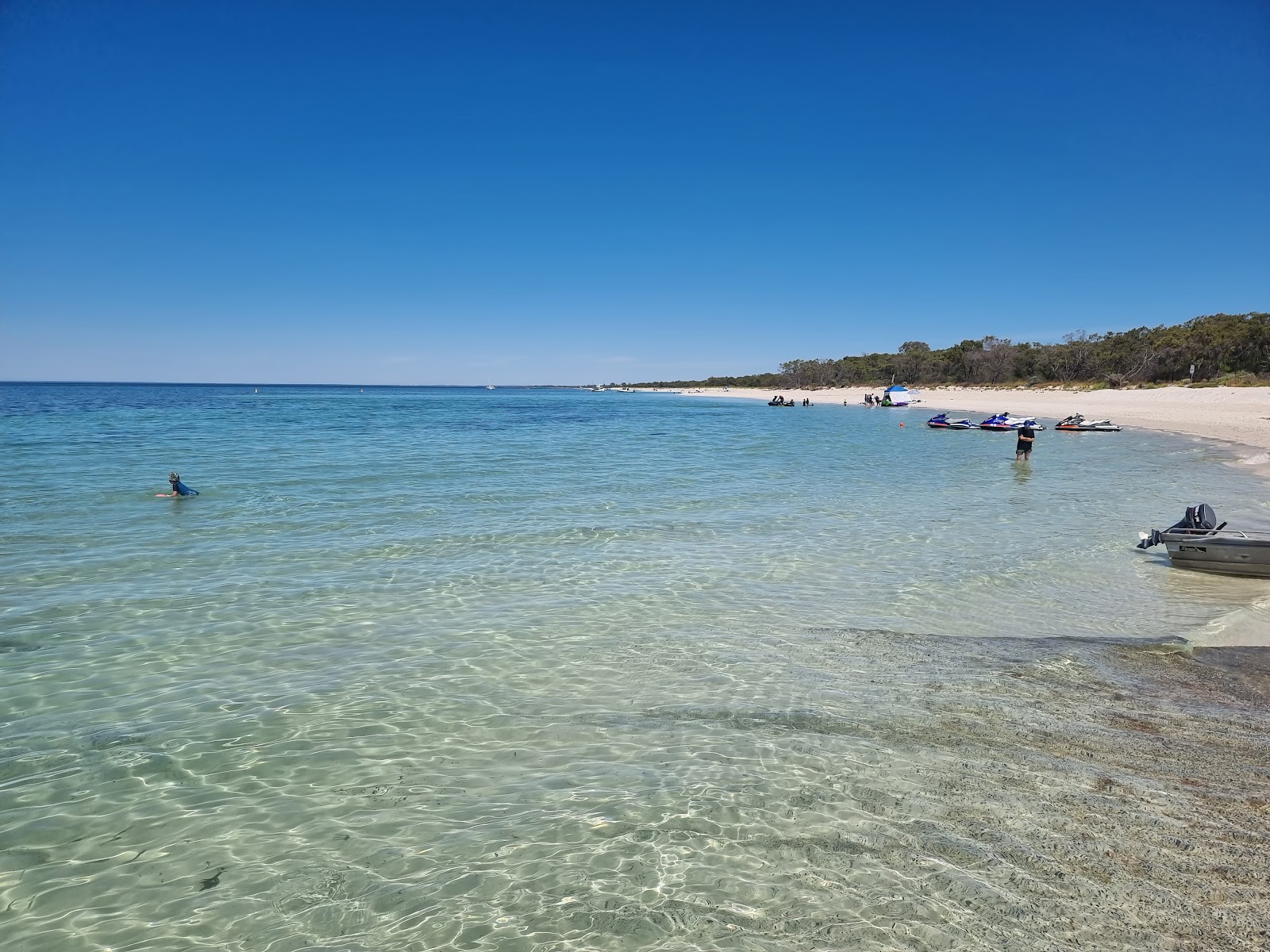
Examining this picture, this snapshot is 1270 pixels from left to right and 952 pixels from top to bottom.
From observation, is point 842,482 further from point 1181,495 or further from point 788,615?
point 788,615

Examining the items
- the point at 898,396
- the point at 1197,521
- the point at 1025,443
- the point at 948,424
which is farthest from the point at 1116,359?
the point at 1197,521

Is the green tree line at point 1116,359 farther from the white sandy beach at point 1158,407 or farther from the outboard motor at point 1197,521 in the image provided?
the outboard motor at point 1197,521

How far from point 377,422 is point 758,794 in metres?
57.0

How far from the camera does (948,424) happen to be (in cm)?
5162

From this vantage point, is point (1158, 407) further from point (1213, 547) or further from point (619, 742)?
point (619, 742)

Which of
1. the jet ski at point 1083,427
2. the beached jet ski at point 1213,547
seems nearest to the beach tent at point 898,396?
the jet ski at point 1083,427

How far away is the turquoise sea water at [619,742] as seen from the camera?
407 centimetres

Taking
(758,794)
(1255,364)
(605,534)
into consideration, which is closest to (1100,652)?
(758,794)

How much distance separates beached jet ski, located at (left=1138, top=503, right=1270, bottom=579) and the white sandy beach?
20.3m

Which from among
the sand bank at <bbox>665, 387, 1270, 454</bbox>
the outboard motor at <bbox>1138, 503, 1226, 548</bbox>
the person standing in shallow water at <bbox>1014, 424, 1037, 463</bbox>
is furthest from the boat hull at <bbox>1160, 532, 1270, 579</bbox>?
the sand bank at <bbox>665, 387, 1270, 454</bbox>

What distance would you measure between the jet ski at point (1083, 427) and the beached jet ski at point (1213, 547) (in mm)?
36011

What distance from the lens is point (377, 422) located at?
57281mm

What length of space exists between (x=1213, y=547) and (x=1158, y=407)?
196 ft

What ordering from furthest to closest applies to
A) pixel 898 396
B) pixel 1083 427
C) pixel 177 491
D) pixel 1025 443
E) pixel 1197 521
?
pixel 898 396 < pixel 1083 427 < pixel 1025 443 < pixel 177 491 < pixel 1197 521
